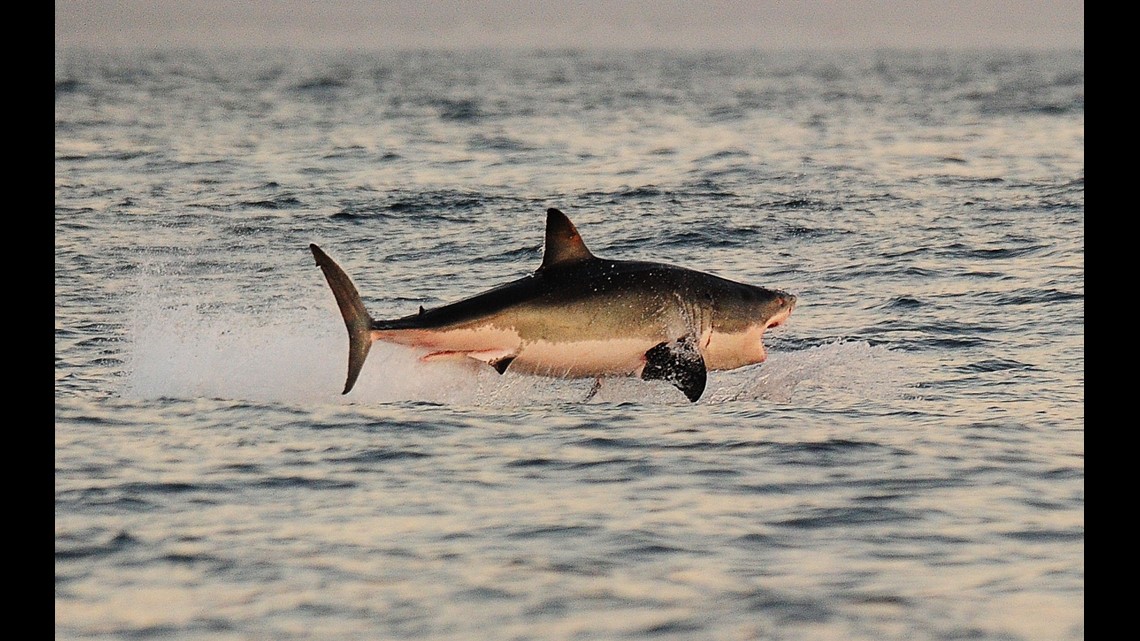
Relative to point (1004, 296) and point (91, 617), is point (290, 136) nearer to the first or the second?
point (1004, 296)

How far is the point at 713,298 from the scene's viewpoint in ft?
43.4

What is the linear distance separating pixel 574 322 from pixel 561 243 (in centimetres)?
66

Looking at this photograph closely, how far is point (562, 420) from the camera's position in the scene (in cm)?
1230

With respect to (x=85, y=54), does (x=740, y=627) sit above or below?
below

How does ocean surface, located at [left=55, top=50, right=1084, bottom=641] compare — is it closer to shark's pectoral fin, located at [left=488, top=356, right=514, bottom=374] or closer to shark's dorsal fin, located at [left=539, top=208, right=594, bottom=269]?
shark's pectoral fin, located at [left=488, top=356, right=514, bottom=374]

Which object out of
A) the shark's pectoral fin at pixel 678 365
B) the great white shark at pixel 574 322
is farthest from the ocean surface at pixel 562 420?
the great white shark at pixel 574 322

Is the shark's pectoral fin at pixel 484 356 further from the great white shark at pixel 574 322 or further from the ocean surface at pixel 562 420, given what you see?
the ocean surface at pixel 562 420

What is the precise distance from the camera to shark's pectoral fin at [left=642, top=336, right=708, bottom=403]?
12.6 metres

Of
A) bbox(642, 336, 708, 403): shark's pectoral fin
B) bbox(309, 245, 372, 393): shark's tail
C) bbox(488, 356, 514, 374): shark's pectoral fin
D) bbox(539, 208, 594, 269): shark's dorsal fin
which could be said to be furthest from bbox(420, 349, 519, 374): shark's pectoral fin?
bbox(642, 336, 708, 403): shark's pectoral fin

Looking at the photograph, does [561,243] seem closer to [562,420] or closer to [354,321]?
[562,420]

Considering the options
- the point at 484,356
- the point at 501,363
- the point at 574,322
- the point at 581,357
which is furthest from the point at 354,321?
the point at 581,357

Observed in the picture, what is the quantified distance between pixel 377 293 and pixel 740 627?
10.7m
